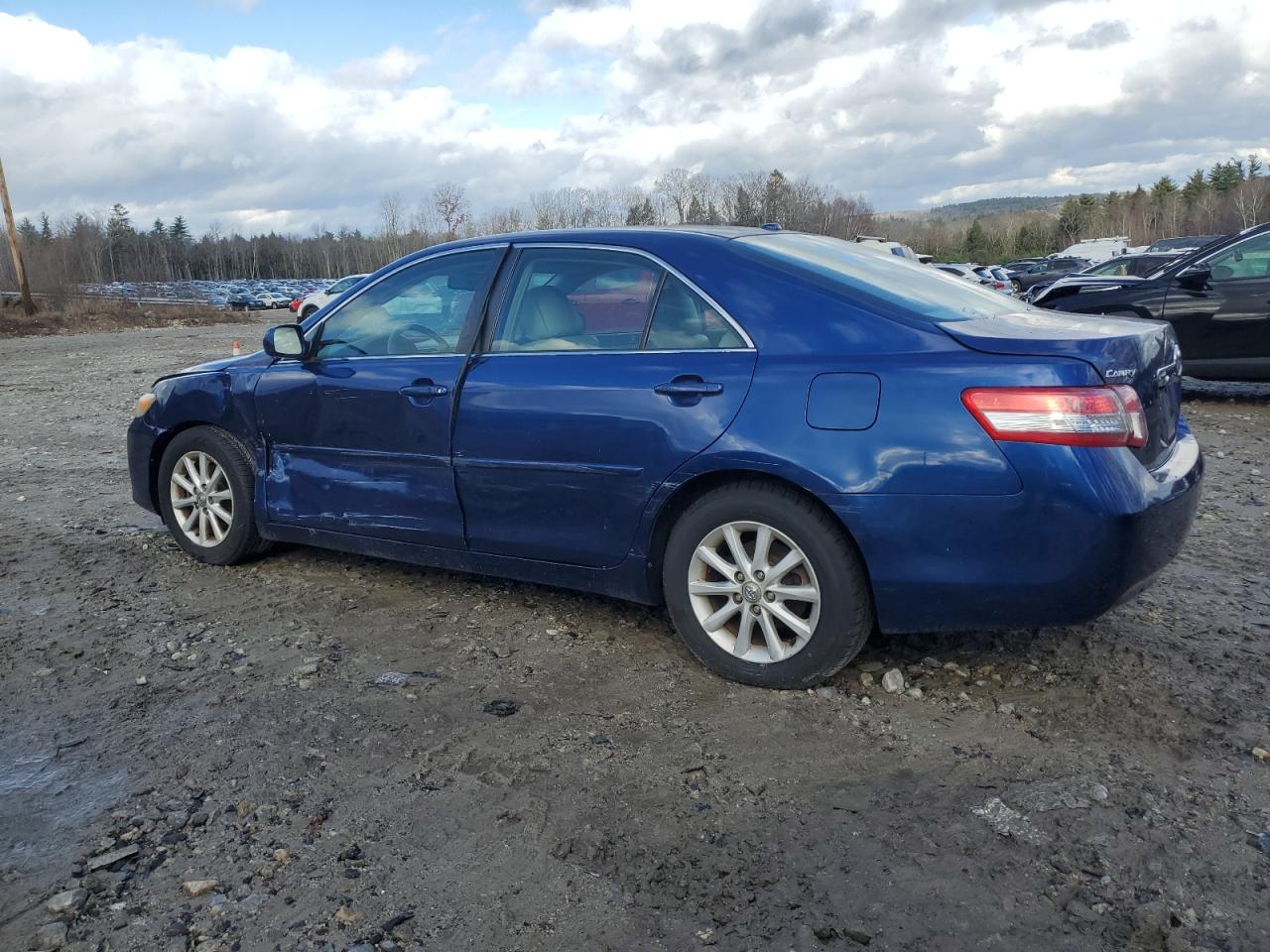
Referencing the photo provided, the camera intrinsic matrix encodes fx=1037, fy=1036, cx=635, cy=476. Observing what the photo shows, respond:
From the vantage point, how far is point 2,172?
34.5 metres

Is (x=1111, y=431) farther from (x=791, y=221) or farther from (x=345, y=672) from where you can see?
(x=791, y=221)

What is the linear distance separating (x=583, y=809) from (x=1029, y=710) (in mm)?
1581

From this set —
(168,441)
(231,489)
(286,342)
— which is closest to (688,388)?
(286,342)

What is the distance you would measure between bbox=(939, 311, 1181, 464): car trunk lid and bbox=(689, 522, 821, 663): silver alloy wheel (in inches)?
36.7

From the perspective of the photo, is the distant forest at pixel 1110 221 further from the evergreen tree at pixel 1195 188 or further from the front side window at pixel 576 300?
the front side window at pixel 576 300

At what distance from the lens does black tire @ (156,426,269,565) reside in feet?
16.7

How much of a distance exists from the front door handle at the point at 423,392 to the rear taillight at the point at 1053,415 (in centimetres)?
214

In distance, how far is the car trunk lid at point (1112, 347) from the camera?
128 inches

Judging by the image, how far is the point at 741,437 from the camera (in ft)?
11.6

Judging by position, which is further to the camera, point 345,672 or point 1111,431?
point 345,672

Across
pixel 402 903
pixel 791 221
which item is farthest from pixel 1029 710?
pixel 791 221

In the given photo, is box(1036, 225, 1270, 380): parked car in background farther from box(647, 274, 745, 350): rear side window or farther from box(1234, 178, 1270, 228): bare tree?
box(1234, 178, 1270, 228): bare tree

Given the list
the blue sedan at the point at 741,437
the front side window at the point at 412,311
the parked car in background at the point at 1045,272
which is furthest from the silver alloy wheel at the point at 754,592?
the parked car in background at the point at 1045,272

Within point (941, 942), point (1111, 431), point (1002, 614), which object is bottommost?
point (941, 942)
